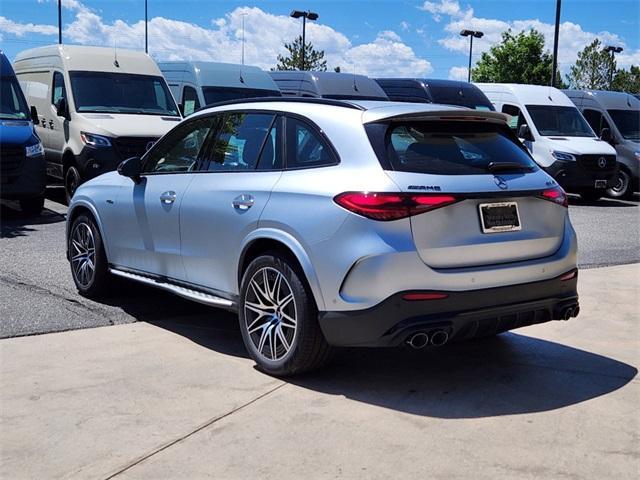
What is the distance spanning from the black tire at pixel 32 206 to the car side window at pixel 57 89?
1.92m

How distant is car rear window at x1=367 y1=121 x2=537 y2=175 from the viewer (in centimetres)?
437

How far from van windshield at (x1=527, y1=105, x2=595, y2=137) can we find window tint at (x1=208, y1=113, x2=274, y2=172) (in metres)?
12.1

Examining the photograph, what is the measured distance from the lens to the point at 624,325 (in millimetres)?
6273

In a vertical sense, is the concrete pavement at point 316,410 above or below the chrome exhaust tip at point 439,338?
below

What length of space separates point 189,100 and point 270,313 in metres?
11.1

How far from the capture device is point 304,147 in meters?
4.78

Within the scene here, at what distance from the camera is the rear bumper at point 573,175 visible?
51.4 feet

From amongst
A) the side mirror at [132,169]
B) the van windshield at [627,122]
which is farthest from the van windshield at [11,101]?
the van windshield at [627,122]

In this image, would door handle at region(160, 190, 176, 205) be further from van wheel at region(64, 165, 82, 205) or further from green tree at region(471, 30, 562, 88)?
green tree at region(471, 30, 562, 88)

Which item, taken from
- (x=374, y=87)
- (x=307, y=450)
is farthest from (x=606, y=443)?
(x=374, y=87)

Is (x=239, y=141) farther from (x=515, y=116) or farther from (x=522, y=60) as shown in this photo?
(x=522, y=60)

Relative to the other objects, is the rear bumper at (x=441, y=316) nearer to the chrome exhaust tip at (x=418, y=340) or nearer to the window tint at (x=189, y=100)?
the chrome exhaust tip at (x=418, y=340)

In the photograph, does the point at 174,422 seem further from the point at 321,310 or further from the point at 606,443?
the point at 606,443

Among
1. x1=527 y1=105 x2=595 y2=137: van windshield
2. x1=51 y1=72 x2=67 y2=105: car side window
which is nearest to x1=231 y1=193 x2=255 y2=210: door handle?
x1=51 y1=72 x2=67 y2=105: car side window
